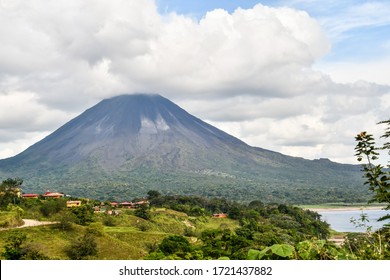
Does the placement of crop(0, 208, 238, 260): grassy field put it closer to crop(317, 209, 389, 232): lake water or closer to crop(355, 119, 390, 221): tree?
crop(317, 209, 389, 232): lake water

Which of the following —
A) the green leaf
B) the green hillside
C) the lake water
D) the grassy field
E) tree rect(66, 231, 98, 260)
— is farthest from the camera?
the lake water

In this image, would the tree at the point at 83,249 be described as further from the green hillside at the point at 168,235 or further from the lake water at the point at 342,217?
the lake water at the point at 342,217

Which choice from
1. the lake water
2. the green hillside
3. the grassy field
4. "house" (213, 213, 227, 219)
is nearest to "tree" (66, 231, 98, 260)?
the green hillside

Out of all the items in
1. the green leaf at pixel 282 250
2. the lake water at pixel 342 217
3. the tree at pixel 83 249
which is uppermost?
Result: the green leaf at pixel 282 250

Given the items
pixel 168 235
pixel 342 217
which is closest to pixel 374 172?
pixel 168 235

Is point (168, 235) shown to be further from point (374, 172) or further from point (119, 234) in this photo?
point (374, 172)

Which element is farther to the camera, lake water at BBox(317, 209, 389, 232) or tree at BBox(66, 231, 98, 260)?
lake water at BBox(317, 209, 389, 232)

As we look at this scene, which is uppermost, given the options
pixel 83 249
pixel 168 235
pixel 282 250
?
pixel 282 250

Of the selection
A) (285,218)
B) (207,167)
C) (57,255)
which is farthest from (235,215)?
(207,167)

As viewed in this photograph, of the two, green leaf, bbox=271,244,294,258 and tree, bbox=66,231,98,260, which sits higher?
green leaf, bbox=271,244,294,258

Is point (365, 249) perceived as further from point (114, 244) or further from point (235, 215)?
point (235, 215)

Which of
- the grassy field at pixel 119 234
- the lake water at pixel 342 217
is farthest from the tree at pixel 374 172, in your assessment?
the lake water at pixel 342 217

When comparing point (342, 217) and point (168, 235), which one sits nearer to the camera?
point (168, 235)
